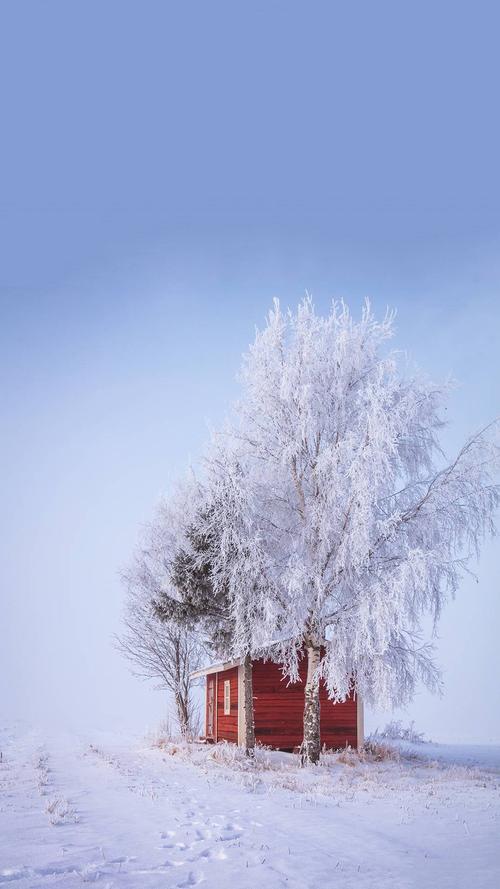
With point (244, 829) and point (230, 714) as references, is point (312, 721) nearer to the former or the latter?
point (230, 714)

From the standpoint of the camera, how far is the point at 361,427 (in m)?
19.1

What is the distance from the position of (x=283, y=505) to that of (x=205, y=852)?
13665 mm

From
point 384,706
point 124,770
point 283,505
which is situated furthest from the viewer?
point 283,505

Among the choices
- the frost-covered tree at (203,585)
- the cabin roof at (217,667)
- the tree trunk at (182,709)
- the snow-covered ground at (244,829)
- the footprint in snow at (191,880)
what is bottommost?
the tree trunk at (182,709)

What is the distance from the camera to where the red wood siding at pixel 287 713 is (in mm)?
23406

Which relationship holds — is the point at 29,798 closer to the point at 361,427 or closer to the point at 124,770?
the point at 124,770

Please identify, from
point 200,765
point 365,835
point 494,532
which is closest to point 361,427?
point 494,532

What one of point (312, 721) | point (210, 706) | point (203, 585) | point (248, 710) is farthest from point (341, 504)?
point (210, 706)

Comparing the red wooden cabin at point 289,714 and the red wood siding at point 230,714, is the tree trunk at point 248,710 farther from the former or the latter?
the red wood siding at point 230,714

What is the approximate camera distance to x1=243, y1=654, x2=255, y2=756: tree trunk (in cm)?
1998

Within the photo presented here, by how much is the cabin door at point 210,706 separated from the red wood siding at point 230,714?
1.49 metres

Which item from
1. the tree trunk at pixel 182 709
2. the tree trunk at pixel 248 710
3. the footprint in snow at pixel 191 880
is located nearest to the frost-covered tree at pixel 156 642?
the tree trunk at pixel 182 709

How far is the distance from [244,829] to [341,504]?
35.5ft

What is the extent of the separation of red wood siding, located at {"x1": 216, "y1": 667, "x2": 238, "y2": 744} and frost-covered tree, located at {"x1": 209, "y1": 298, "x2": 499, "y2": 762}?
6.16 m
